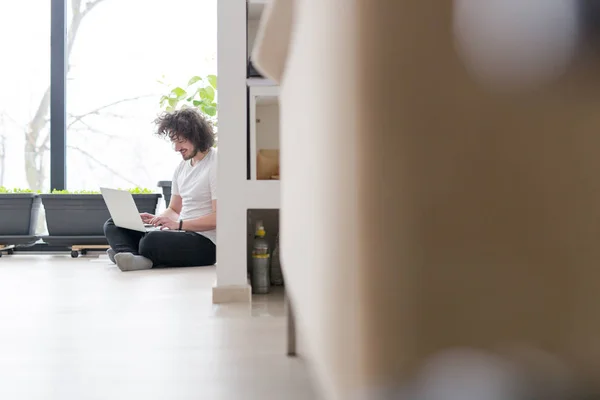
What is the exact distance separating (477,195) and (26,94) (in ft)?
16.0

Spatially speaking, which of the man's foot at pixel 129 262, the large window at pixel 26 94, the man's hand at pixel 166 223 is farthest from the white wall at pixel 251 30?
the large window at pixel 26 94

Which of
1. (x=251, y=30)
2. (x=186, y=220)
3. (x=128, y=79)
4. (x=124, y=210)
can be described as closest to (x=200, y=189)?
(x=186, y=220)

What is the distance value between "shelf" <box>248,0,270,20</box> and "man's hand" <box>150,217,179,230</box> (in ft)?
4.10

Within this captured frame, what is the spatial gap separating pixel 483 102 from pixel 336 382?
9.3 inches

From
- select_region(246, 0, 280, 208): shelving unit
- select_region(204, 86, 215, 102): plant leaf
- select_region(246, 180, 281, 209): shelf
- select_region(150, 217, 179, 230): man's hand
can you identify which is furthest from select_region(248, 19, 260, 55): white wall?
select_region(204, 86, 215, 102): plant leaf

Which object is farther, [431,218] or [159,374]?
[159,374]

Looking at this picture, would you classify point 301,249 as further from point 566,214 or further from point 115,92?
point 115,92

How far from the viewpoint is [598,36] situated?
1.20ft

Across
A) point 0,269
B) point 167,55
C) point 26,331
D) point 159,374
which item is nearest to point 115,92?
point 167,55

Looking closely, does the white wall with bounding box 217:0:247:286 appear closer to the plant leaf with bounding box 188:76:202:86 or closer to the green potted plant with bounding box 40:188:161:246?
the green potted plant with bounding box 40:188:161:246

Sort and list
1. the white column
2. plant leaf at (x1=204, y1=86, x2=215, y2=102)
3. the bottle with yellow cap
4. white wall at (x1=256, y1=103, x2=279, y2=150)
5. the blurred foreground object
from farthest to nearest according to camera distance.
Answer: plant leaf at (x1=204, y1=86, x2=215, y2=102) → white wall at (x1=256, y1=103, x2=279, y2=150) → the bottle with yellow cap → the white column → the blurred foreground object

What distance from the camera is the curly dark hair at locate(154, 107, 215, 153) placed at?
3.19 meters

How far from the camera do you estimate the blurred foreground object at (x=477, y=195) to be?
13.3 inches

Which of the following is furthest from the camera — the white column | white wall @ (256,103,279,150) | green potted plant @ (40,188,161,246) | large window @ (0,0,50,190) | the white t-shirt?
large window @ (0,0,50,190)
